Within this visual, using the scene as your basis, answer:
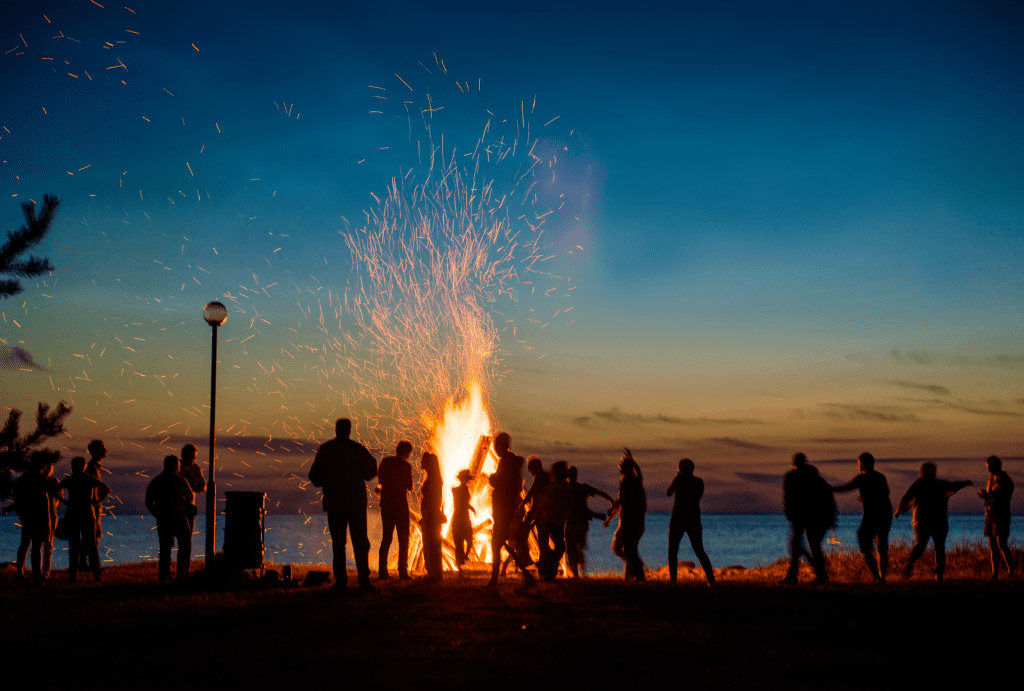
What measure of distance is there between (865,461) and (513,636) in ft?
23.0

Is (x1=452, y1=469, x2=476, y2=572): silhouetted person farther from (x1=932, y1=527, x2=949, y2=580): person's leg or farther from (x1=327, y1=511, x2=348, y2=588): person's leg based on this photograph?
(x1=932, y1=527, x2=949, y2=580): person's leg

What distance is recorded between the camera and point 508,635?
7453mm

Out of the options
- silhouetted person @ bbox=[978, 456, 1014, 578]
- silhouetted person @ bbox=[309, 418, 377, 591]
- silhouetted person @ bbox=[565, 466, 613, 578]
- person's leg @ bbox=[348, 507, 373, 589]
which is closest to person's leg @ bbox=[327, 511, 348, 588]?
silhouetted person @ bbox=[309, 418, 377, 591]

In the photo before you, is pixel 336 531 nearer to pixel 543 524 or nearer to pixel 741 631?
pixel 543 524

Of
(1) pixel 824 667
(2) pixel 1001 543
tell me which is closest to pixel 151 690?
(1) pixel 824 667

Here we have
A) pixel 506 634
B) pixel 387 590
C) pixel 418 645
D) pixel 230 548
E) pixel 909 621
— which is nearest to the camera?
pixel 418 645

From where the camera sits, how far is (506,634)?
7496 mm

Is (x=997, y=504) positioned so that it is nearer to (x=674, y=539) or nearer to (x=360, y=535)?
(x=674, y=539)

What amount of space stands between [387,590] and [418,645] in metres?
3.23

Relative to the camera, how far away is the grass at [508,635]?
6242 mm

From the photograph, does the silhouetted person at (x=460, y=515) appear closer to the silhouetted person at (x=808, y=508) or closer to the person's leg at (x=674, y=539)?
the person's leg at (x=674, y=539)

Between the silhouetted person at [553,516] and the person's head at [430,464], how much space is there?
1570mm

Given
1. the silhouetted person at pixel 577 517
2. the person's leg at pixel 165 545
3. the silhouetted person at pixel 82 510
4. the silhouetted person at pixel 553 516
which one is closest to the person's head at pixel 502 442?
the silhouetted person at pixel 553 516

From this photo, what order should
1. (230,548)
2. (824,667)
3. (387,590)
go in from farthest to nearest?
(230,548), (387,590), (824,667)
